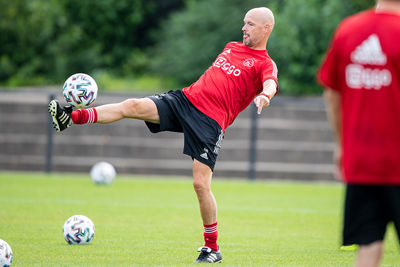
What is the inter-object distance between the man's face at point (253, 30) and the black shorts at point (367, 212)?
3040mm

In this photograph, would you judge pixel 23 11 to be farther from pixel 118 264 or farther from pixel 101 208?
pixel 118 264

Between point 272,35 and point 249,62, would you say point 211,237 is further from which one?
point 272,35

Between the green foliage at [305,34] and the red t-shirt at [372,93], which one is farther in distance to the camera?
the green foliage at [305,34]

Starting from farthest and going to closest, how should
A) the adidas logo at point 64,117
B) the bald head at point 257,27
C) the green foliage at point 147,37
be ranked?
the green foliage at point 147,37, the bald head at point 257,27, the adidas logo at point 64,117

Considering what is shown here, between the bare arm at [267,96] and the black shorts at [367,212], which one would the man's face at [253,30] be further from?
the black shorts at [367,212]

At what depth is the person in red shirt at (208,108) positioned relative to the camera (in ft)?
20.2

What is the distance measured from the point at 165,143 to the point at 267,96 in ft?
43.2

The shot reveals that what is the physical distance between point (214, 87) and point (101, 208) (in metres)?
4.99

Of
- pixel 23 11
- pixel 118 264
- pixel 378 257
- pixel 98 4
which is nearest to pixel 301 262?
pixel 118 264

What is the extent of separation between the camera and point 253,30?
6621 millimetres

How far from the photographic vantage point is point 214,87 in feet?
21.2

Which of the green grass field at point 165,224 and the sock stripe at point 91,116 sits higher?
the sock stripe at point 91,116

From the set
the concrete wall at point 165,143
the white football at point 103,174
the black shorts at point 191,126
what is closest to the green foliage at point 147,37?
the concrete wall at point 165,143

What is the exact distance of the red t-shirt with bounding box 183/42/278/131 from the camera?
643cm
